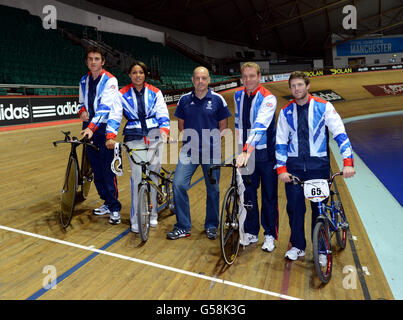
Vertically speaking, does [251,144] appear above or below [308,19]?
below

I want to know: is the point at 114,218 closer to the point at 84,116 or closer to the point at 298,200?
the point at 84,116

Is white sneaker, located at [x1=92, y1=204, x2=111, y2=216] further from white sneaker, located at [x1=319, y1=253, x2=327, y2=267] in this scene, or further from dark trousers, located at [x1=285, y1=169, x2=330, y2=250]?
white sneaker, located at [x1=319, y1=253, x2=327, y2=267]

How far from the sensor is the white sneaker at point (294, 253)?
9.82 ft

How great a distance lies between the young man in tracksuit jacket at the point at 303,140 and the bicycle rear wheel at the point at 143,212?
1278 millimetres

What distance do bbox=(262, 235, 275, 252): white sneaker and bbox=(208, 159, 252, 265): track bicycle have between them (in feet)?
0.96

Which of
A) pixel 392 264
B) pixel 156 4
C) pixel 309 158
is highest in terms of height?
pixel 156 4

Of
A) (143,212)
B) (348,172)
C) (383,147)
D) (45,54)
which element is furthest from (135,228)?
(45,54)

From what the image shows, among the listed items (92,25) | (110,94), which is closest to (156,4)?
(92,25)

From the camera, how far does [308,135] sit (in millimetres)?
2816

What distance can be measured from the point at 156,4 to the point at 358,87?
12.8m

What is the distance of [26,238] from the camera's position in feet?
11.2

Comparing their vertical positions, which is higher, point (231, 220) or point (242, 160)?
point (242, 160)

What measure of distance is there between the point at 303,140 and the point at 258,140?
1.21ft
